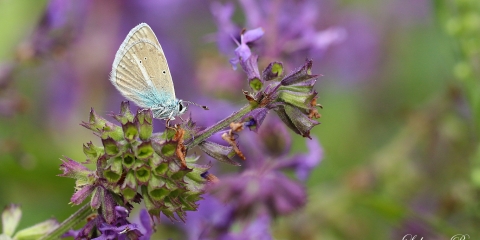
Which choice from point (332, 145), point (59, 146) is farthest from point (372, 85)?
point (59, 146)

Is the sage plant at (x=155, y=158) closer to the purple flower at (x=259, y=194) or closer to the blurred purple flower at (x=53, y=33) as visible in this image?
the purple flower at (x=259, y=194)

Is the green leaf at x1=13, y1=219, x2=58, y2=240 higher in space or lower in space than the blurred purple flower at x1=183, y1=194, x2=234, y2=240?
lower

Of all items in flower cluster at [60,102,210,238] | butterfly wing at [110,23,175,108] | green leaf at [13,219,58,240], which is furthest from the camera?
butterfly wing at [110,23,175,108]

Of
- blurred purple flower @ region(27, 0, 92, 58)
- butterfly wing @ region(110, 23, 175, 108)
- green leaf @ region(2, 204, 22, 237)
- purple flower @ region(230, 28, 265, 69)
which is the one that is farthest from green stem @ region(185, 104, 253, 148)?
blurred purple flower @ region(27, 0, 92, 58)

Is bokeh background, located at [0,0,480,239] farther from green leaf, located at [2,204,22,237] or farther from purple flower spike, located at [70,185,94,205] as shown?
purple flower spike, located at [70,185,94,205]

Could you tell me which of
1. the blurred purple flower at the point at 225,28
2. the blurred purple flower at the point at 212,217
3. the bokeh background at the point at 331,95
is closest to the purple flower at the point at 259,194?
the blurred purple flower at the point at 212,217

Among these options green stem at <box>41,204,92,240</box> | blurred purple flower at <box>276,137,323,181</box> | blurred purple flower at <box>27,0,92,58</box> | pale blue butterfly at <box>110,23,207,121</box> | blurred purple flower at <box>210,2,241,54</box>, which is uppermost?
blurred purple flower at <box>210,2,241,54</box>

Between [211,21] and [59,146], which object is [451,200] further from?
[211,21]

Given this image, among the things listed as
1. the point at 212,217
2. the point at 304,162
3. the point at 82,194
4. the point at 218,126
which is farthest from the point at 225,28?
the point at 82,194

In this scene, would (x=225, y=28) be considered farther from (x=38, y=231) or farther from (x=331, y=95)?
(x=331, y=95)
